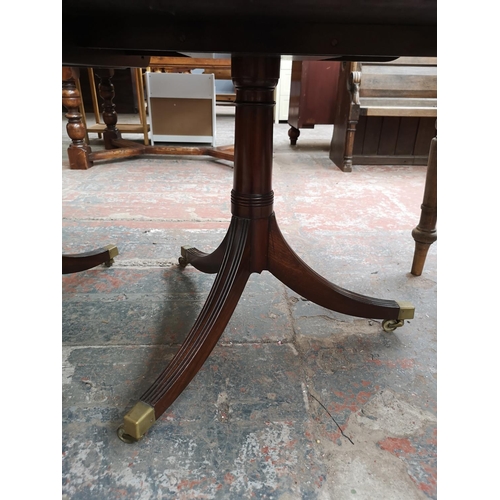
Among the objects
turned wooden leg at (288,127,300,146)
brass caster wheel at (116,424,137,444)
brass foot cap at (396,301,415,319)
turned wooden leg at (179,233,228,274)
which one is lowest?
brass caster wheel at (116,424,137,444)

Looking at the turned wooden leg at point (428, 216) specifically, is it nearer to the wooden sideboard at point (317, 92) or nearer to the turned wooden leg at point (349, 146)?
the turned wooden leg at point (349, 146)

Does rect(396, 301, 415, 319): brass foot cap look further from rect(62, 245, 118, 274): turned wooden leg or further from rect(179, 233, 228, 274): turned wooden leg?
rect(62, 245, 118, 274): turned wooden leg

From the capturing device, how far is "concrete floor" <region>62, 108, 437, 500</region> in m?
0.65

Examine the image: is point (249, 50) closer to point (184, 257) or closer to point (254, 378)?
point (254, 378)

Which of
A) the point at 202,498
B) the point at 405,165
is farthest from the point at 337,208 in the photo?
the point at 202,498

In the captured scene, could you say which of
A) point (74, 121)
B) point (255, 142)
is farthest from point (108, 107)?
point (255, 142)

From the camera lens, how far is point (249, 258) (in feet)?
3.10

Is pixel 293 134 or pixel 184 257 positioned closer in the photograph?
pixel 184 257

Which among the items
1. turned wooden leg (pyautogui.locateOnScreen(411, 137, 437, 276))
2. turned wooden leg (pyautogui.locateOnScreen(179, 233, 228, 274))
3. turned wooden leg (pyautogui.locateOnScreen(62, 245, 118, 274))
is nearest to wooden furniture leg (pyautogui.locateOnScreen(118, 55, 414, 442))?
turned wooden leg (pyautogui.locateOnScreen(179, 233, 228, 274))

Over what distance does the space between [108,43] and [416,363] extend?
3.11ft

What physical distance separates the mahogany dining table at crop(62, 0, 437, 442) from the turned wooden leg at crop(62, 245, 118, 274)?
557 mm

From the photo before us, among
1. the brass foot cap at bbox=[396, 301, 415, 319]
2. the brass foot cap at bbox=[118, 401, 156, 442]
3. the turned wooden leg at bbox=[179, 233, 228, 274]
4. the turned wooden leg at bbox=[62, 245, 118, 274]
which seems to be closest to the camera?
the brass foot cap at bbox=[118, 401, 156, 442]

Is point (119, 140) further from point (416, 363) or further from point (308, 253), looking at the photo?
point (416, 363)

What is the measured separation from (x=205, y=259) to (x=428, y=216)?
733 mm
